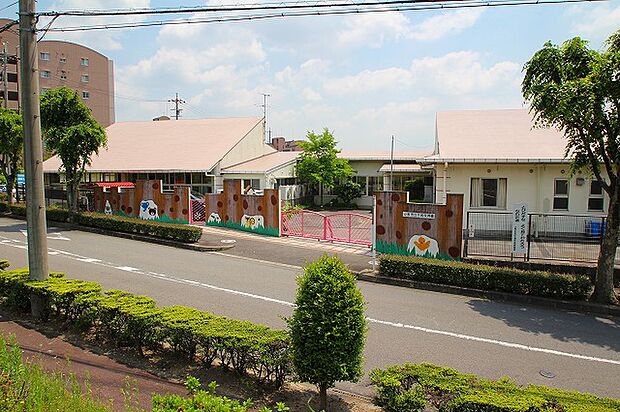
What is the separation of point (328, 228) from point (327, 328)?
602 inches

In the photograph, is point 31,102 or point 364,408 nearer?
point 364,408

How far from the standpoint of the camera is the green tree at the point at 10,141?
23.5 m

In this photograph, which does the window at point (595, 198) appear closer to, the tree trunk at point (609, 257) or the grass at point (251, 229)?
the tree trunk at point (609, 257)

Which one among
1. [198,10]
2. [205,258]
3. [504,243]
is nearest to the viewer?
[198,10]

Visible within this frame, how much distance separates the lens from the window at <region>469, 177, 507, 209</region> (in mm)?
18219

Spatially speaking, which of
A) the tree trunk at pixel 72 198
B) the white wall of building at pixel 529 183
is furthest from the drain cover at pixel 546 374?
the tree trunk at pixel 72 198

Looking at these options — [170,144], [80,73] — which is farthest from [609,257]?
[80,73]

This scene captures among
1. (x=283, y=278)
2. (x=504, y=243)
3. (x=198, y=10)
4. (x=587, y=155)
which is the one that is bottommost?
(x=283, y=278)

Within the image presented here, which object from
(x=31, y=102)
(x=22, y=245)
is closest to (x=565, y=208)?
(x=31, y=102)

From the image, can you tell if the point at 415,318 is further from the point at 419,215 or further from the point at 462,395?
the point at 419,215

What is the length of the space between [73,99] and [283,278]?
14.9 metres

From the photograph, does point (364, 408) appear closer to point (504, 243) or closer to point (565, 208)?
point (504, 243)

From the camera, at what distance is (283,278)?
476 inches

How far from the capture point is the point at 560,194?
1784 centimetres
